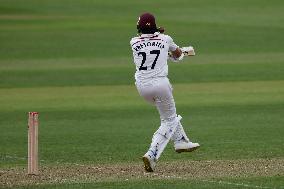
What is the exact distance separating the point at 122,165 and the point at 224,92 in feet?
49.6

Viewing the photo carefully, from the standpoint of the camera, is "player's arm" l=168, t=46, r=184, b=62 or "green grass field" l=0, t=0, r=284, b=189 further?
"player's arm" l=168, t=46, r=184, b=62

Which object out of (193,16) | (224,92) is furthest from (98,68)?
(193,16)

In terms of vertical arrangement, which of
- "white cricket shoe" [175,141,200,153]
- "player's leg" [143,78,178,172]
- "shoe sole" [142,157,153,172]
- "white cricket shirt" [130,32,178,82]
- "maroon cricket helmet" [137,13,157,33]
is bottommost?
"shoe sole" [142,157,153,172]

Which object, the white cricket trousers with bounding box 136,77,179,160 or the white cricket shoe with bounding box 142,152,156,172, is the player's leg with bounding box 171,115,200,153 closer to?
the white cricket trousers with bounding box 136,77,179,160

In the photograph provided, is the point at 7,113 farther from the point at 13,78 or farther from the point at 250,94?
the point at 13,78

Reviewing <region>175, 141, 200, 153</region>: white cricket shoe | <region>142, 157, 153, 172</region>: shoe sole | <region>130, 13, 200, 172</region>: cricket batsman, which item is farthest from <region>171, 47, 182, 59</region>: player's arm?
<region>142, 157, 153, 172</region>: shoe sole

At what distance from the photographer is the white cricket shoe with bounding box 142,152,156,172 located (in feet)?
50.4

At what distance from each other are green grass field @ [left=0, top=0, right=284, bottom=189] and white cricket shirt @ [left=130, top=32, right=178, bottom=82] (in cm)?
143

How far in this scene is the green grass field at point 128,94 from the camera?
620 inches

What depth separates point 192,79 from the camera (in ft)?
120

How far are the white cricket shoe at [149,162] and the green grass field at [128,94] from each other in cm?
12

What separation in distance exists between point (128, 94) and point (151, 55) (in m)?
15.9

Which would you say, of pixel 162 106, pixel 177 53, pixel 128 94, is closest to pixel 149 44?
pixel 177 53

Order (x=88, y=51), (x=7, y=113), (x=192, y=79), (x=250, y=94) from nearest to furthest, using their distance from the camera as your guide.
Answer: (x=7, y=113) < (x=250, y=94) < (x=192, y=79) < (x=88, y=51)
